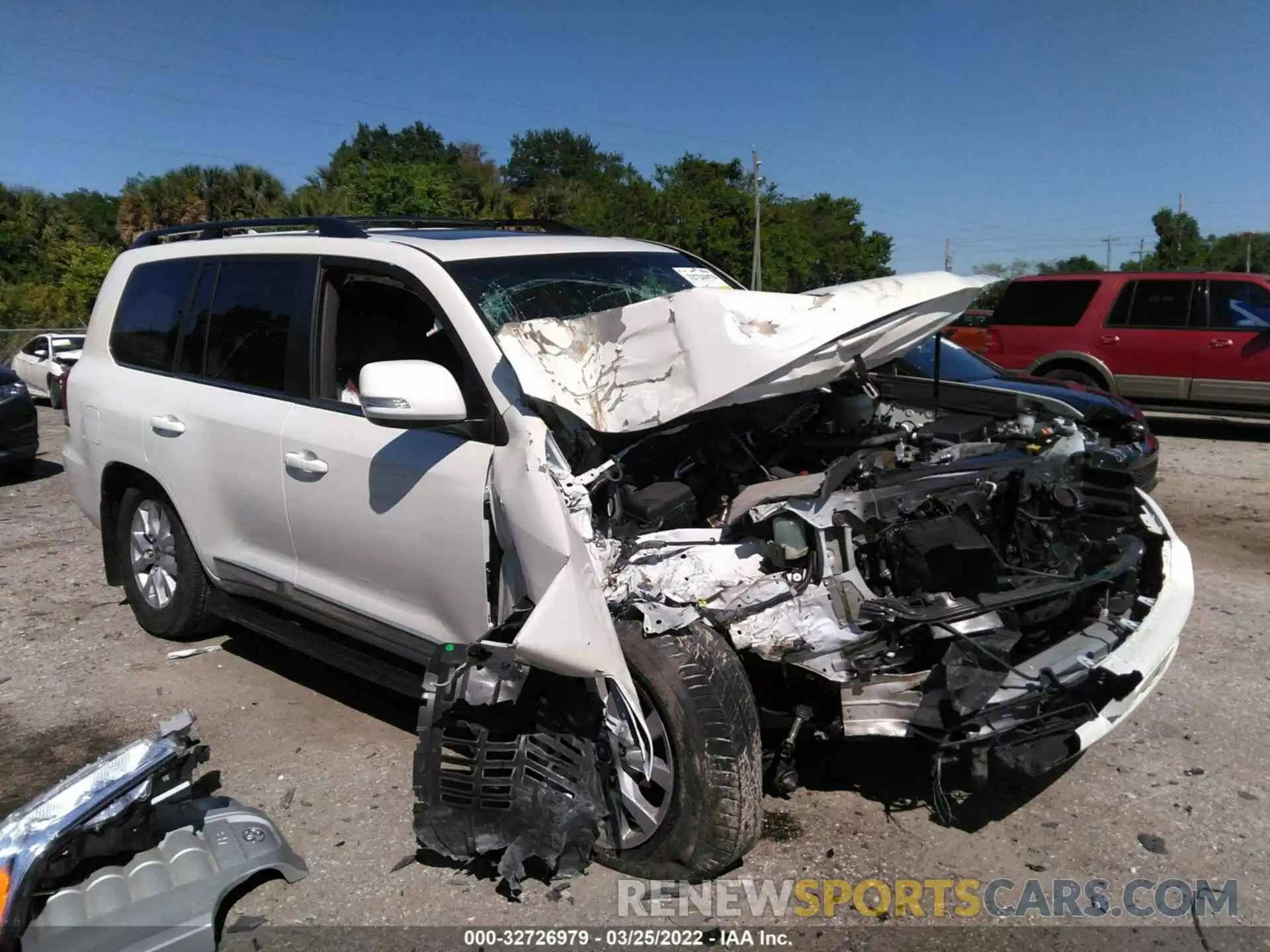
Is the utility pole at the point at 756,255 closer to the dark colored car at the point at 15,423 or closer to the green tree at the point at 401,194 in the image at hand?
the green tree at the point at 401,194

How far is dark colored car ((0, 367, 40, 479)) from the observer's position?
10.0 meters

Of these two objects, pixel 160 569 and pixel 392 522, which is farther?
pixel 160 569

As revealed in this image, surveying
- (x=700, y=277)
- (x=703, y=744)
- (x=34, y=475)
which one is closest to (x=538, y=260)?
(x=700, y=277)

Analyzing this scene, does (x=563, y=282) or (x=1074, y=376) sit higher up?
(x=563, y=282)

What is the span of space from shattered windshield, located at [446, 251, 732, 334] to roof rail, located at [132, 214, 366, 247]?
69cm

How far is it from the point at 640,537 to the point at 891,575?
2.71ft

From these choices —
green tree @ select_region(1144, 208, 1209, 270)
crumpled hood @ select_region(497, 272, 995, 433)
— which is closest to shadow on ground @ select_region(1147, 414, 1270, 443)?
crumpled hood @ select_region(497, 272, 995, 433)

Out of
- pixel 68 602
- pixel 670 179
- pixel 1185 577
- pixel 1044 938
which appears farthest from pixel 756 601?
pixel 670 179

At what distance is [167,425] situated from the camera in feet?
15.3

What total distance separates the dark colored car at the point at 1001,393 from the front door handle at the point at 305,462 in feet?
9.33

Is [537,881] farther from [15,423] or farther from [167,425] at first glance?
[15,423]

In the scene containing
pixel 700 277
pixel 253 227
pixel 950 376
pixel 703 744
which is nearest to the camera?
pixel 703 744

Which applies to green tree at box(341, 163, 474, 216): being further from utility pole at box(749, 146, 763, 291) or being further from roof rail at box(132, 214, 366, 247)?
roof rail at box(132, 214, 366, 247)

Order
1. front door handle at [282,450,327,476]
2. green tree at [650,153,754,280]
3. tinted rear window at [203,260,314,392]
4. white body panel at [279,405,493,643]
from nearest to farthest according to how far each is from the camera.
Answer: white body panel at [279,405,493,643], front door handle at [282,450,327,476], tinted rear window at [203,260,314,392], green tree at [650,153,754,280]
